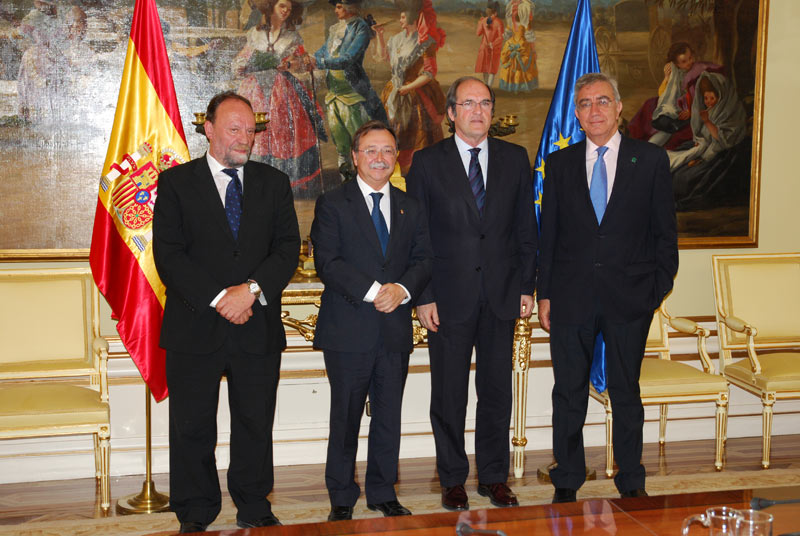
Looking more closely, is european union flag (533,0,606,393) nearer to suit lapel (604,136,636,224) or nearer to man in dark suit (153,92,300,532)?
suit lapel (604,136,636,224)

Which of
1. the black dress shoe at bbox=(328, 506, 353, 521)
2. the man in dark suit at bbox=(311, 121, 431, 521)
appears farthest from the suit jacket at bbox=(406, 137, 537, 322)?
the black dress shoe at bbox=(328, 506, 353, 521)

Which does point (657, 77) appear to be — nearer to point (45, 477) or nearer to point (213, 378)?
point (213, 378)

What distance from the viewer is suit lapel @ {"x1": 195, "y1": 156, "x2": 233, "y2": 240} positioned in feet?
10.3

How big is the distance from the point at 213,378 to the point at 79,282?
133cm

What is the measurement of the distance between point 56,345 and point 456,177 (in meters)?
2.20

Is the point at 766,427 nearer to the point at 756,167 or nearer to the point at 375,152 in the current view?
the point at 756,167

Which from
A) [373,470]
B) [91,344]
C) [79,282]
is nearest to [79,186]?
[79,282]

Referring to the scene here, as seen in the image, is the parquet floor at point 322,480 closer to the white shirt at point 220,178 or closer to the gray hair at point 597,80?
the white shirt at point 220,178

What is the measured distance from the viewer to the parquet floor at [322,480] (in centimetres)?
371

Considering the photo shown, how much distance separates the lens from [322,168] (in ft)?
14.6

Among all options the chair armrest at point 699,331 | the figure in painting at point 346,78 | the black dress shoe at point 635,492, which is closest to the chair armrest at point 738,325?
the chair armrest at point 699,331

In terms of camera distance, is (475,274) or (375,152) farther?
(475,274)

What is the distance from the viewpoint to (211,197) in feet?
10.4

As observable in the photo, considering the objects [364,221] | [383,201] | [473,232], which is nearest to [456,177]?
[473,232]
